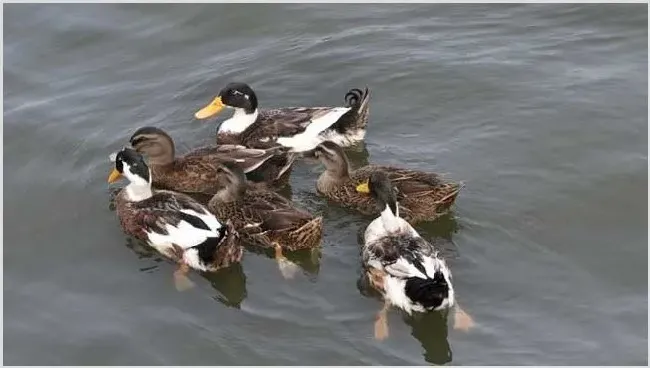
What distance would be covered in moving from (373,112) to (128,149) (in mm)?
2969

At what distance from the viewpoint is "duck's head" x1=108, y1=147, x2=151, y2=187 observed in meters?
9.45

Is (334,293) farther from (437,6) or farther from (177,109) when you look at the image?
(437,6)

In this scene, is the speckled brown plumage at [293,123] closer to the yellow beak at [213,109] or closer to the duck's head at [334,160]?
the yellow beak at [213,109]

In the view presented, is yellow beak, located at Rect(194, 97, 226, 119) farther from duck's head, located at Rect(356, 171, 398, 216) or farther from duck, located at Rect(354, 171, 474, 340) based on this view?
duck, located at Rect(354, 171, 474, 340)

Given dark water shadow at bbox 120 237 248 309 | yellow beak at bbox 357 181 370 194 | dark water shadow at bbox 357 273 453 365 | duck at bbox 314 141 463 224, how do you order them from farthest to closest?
duck at bbox 314 141 463 224
yellow beak at bbox 357 181 370 194
dark water shadow at bbox 120 237 248 309
dark water shadow at bbox 357 273 453 365

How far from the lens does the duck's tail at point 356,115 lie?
1058cm

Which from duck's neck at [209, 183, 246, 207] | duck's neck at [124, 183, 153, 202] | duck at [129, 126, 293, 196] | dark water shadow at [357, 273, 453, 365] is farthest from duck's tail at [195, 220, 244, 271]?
dark water shadow at [357, 273, 453, 365]

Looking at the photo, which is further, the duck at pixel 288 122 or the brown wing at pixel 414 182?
the duck at pixel 288 122

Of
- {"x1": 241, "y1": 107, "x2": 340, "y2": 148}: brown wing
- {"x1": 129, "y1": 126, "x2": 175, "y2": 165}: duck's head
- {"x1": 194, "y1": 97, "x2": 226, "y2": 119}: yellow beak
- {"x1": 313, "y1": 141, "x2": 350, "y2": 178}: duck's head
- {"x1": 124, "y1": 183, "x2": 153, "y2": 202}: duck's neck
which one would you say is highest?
{"x1": 194, "y1": 97, "x2": 226, "y2": 119}: yellow beak

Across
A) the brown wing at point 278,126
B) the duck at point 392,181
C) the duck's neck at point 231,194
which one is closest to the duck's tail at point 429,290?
the duck at point 392,181

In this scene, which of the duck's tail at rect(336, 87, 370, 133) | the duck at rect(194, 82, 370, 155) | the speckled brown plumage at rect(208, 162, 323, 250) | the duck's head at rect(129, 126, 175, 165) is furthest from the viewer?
the duck's tail at rect(336, 87, 370, 133)

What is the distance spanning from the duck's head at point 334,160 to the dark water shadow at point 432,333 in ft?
6.33

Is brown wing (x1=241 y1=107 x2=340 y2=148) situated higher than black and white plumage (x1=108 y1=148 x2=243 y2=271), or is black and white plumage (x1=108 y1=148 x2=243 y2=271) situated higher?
brown wing (x1=241 y1=107 x2=340 y2=148)

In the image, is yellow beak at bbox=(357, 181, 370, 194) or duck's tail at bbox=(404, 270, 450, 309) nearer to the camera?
duck's tail at bbox=(404, 270, 450, 309)
